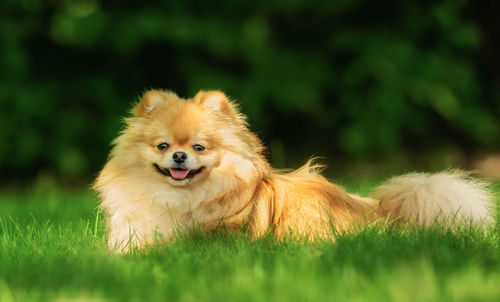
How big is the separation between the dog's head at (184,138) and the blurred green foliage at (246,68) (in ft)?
16.5

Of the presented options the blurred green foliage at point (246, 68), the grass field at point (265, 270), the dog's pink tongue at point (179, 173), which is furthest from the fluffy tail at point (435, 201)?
the blurred green foliage at point (246, 68)

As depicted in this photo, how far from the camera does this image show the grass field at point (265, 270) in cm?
235

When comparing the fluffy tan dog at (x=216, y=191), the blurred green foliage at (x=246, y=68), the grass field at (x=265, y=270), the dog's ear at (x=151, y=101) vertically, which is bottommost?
the grass field at (x=265, y=270)

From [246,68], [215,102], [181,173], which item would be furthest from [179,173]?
[246,68]

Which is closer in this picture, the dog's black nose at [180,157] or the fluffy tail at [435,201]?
the dog's black nose at [180,157]

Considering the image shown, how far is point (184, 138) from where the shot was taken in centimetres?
351

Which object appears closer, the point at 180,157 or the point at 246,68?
the point at 180,157

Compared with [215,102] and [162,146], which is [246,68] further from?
[162,146]

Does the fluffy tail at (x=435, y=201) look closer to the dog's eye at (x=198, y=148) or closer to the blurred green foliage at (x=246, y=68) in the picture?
the dog's eye at (x=198, y=148)

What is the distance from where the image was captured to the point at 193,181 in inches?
140

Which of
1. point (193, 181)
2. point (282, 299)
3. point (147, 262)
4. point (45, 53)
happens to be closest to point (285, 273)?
point (282, 299)

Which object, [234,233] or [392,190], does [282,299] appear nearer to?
[234,233]

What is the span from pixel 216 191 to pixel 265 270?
882 millimetres

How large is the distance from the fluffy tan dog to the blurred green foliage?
5130 millimetres
